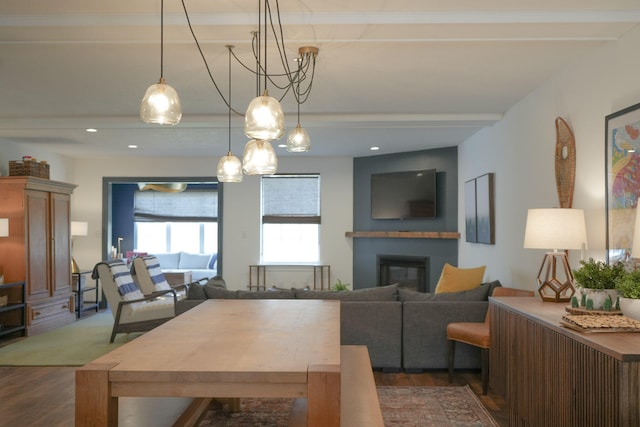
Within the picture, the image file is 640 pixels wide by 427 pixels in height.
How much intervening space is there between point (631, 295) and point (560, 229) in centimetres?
92

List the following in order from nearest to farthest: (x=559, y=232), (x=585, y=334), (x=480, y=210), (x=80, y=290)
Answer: (x=585, y=334) → (x=559, y=232) → (x=480, y=210) → (x=80, y=290)

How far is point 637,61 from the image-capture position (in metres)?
3.05

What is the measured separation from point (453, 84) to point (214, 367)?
11.1 ft

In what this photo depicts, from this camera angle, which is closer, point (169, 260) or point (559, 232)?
point (559, 232)

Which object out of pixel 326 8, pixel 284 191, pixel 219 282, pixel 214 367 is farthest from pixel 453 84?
pixel 284 191

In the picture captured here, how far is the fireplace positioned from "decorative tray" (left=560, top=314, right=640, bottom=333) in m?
5.46

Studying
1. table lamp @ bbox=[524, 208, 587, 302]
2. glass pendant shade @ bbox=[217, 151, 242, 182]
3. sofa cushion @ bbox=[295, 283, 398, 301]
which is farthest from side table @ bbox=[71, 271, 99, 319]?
table lamp @ bbox=[524, 208, 587, 302]

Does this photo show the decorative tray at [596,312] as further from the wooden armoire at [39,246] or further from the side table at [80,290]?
the side table at [80,290]

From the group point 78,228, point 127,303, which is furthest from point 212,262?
point 127,303

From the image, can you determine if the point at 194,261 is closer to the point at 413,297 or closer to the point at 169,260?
the point at 169,260

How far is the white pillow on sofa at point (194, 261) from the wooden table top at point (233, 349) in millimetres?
7686

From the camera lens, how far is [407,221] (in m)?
8.21

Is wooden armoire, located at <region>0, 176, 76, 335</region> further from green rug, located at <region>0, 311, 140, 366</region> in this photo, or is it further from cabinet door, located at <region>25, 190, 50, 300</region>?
green rug, located at <region>0, 311, 140, 366</region>

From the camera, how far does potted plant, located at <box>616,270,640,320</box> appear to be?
7.88 feet
